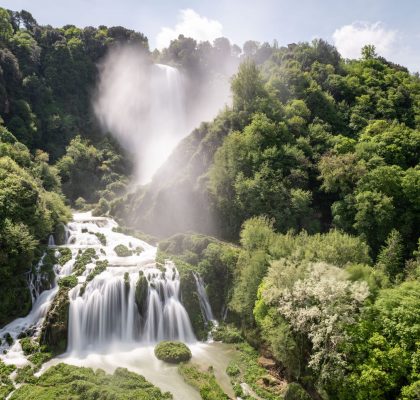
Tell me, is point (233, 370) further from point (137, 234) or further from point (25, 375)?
point (137, 234)

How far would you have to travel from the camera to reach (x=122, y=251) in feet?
146

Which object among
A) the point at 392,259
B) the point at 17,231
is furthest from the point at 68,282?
the point at 392,259

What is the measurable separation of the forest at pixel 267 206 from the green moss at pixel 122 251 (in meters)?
4.41

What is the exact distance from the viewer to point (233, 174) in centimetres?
5225

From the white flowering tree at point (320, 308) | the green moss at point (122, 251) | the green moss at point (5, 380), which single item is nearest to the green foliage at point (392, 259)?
the white flowering tree at point (320, 308)

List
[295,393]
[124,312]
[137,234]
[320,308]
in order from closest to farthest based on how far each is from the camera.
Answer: [295,393], [320,308], [124,312], [137,234]

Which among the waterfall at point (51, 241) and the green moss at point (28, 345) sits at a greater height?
the waterfall at point (51, 241)

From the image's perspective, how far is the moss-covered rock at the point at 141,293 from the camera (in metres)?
35.6

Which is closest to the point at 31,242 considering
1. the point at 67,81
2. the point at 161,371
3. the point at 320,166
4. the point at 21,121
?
the point at 161,371

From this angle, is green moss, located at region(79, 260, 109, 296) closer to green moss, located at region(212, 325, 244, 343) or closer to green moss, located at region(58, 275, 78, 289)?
green moss, located at region(58, 275, 78, 289)

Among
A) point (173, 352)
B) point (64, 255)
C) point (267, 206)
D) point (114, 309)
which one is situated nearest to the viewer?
point (173, 352)

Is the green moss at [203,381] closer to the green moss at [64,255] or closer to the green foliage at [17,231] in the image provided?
the green foliage at [17,231]

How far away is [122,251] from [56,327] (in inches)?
554

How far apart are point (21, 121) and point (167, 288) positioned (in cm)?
5921
